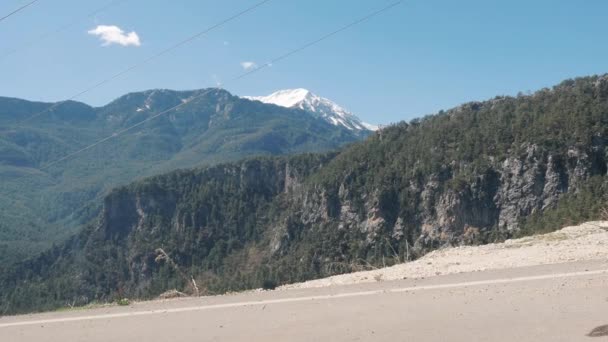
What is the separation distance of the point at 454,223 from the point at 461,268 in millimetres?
104526

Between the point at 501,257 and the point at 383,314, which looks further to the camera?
the point at 501,257

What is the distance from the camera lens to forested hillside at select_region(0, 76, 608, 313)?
97.1m

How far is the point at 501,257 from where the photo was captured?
10.5m

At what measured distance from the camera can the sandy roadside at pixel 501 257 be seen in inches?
385

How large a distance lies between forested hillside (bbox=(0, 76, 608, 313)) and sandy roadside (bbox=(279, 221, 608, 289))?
47262 mm

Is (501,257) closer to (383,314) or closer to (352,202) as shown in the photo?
(383,314)

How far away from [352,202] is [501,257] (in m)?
125

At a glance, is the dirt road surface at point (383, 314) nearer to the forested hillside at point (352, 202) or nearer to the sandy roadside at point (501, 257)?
the sandy roadside at point (501, 257)

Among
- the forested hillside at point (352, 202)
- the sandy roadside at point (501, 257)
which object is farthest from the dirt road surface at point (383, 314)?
the forested hillside at point (352, 202)

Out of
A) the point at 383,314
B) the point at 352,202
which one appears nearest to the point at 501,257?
the point at 383,314

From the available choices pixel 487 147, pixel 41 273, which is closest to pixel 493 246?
pixel 487 147

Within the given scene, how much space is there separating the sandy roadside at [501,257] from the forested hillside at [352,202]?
47262mm

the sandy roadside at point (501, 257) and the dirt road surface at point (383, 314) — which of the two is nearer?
the dirt road surface at point (383, 314)

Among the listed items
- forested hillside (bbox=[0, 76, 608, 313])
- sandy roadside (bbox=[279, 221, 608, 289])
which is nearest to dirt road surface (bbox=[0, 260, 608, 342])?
sandy roadside (bbox=[279, 221, 608, 289])
